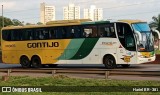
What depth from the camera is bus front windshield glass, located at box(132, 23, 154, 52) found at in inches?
948

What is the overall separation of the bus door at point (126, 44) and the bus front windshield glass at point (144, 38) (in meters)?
0.41

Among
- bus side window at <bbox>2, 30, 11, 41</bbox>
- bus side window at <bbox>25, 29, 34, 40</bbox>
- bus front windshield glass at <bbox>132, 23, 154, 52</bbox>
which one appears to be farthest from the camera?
bus side window at <bbox>2, 30, 11, 41</bbox>

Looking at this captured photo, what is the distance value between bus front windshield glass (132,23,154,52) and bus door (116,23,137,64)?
407 mm

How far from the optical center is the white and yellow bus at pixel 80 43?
24141mm

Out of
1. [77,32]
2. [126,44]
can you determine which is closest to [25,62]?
[77,32]

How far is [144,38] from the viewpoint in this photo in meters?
24.4

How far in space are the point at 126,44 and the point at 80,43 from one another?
135 inches

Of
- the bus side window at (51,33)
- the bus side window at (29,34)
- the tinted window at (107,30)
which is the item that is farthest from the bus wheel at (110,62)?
the bus side window at (29,34)

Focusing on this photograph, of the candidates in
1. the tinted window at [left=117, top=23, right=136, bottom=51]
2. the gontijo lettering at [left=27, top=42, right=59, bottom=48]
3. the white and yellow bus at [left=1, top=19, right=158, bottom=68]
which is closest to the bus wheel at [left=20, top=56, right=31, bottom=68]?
the white and yellow bus at [left=1, top=19, right=158, bottom=68]

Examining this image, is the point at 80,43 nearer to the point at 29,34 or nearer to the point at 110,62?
the point at 110,62

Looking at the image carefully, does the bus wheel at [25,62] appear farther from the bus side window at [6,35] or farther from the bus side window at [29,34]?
the bus side window at [6,35]

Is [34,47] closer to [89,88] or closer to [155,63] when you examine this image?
[155,63]

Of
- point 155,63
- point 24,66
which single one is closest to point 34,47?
point 24,66

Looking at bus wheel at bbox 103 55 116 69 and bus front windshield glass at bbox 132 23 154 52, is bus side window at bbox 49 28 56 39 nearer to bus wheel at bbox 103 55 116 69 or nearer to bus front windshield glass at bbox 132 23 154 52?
bus wheel at bbox 103 55 116 69
